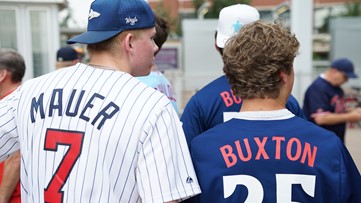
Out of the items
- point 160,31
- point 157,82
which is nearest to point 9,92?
point 157,82

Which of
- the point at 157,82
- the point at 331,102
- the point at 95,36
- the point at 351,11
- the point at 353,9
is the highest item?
the point at 95,36

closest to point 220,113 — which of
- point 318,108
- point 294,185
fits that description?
point 294,185

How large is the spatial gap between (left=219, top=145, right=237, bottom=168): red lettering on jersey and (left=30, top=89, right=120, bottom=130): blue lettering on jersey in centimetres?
42

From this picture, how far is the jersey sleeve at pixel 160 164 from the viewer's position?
158 centimetres

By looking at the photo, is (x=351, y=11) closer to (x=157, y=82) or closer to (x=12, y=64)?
(x=157, y=82)

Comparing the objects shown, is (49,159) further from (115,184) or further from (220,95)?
(220,95)

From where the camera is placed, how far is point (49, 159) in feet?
5.48

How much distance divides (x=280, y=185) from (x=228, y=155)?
0.71 ft

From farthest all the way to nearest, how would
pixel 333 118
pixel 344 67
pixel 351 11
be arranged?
pixel 351 11
pixel 344 67
pixel 333 118

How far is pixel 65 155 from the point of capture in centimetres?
164

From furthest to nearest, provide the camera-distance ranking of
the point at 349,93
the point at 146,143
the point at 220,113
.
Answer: the point at 349,93 → the point at 220,113 → the point at 146,143

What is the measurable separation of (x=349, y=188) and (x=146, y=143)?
0.78 metres

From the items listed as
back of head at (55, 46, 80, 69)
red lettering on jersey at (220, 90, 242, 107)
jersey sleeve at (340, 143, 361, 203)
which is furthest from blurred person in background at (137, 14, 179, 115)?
back of head at (55, 46, 80, 69)

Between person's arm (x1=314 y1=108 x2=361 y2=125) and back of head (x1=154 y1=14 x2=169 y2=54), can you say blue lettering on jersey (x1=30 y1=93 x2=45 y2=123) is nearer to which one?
back of head (x1=154 y1=14 x2=169 y2=54)
